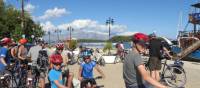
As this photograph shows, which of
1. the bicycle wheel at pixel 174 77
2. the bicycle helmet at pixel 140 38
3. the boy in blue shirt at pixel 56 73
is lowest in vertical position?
the bicycle wheel at pixel 174 77

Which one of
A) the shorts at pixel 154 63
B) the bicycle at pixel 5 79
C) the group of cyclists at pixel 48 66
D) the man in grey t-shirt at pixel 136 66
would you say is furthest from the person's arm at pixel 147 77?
the shorts at pixel 154 63

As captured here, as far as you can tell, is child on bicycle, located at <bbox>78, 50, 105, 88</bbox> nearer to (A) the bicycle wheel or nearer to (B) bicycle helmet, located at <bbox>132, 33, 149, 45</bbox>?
(A) the bicycle wheel

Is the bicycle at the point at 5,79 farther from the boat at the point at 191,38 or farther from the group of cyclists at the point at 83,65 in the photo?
the boat at the point at 191,38

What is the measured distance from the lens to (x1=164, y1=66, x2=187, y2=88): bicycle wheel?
13508 millimetres

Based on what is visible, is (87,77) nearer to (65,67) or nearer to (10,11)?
(65,67)

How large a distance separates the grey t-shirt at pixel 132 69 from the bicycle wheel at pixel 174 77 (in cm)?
746

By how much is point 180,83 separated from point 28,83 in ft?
16.4

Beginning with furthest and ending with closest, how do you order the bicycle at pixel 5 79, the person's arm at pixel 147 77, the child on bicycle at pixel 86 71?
the bicycle at pixel 5 79, the child on bicycle at pixel 86 71, the person's arm at pixel 147 77

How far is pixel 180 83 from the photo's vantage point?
13.8m

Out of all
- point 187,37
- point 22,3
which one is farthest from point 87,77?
point 22,3

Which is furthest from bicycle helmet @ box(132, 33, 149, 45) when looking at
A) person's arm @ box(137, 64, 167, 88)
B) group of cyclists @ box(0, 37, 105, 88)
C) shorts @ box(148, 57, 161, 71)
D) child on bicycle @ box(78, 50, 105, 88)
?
shorts @ box(148, 57, 161, 71)

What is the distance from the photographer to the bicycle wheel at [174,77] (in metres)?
13.5

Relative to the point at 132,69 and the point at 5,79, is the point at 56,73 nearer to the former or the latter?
the point at 132,69

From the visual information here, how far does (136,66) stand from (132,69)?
0.16 m
